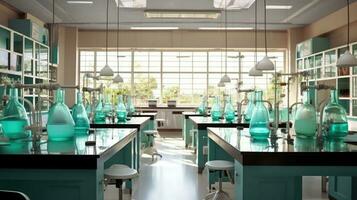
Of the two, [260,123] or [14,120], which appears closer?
[14,120]

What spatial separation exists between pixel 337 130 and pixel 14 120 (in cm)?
212

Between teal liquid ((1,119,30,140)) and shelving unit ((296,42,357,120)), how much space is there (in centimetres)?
598

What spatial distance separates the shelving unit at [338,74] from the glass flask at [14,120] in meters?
5.98

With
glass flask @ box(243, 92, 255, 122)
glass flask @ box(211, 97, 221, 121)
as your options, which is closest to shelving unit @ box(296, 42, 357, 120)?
glass flask @ box(211, 97, 221, 121)

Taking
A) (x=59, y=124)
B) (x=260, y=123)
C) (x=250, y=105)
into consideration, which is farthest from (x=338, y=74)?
(x=59, y=124)

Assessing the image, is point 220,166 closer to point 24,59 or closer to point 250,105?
point 250,105

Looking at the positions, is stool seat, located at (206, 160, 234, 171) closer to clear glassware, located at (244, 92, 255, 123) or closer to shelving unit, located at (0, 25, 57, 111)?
clear glassware, located at (244, 92, 255, 123)

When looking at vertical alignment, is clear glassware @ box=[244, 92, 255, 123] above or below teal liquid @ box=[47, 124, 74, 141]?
above

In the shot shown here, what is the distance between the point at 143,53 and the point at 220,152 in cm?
828

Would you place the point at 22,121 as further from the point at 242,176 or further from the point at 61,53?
the point at 61,53

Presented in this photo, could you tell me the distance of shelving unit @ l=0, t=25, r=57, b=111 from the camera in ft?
23.9

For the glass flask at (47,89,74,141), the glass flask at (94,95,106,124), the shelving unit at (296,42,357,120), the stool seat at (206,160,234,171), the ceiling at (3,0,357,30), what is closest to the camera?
the glass flask at (47,89,74,141)

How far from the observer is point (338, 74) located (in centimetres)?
835

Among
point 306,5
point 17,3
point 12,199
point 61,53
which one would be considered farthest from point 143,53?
point 12,199
